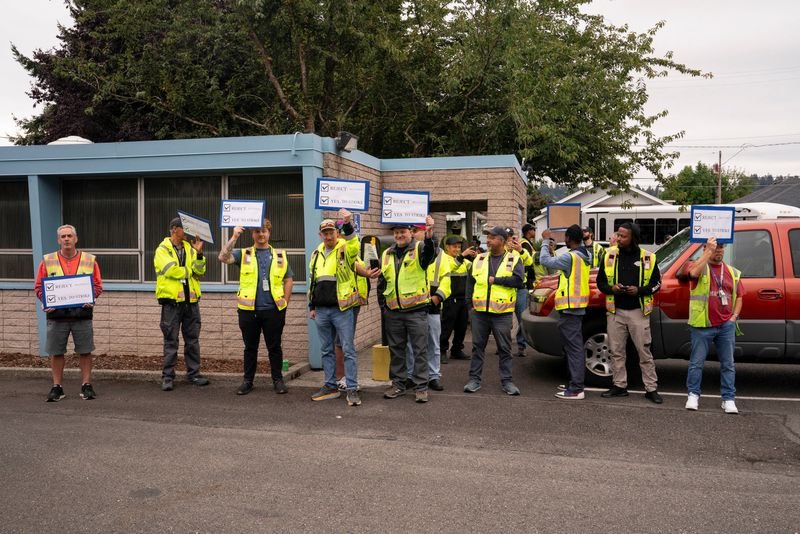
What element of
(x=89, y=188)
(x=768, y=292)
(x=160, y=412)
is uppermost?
(x=89, y=188)

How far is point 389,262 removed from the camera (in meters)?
7.42

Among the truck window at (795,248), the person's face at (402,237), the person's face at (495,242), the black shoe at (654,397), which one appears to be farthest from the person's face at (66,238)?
the truck window at (795,248)

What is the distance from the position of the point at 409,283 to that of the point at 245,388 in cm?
229

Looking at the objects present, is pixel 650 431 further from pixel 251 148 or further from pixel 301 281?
pixel 251 148

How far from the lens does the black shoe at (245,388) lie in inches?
301

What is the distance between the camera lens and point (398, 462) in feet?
17.2

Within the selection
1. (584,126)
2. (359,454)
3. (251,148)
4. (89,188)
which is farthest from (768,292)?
(584,126)

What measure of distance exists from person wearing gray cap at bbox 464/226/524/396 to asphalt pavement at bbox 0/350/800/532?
0.47 meters

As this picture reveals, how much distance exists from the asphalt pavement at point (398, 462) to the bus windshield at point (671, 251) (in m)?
1.47

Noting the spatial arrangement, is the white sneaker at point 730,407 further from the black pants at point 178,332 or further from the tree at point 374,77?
the tree at point 374,77

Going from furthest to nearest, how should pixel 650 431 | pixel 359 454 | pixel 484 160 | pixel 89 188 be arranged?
pixel 484 160, pixel 89 188, pixel 650 431, pixel 359 454

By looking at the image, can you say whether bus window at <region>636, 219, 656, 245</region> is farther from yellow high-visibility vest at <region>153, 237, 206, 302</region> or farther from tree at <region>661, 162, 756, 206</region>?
tree at <region>661, 162, 756, 206</region>

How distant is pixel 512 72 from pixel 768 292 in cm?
968

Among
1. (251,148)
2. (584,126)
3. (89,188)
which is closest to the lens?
(251,148)
